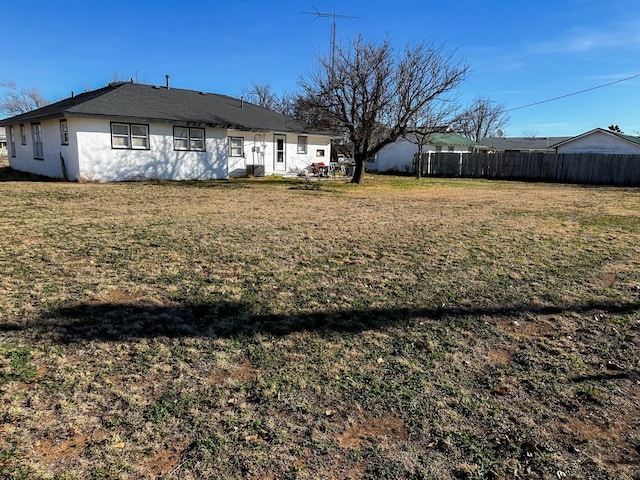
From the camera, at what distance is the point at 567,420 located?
266 centimetres

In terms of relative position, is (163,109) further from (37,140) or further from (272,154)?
(272,154)

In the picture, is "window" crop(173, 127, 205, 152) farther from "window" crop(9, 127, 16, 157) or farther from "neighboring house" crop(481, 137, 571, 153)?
"neighboring house" crop(481, 137, 571, 153)

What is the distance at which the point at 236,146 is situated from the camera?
71.8ft

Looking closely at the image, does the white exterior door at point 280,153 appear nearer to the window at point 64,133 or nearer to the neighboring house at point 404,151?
the window at point 64,133

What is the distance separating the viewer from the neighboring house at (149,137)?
16.4 m

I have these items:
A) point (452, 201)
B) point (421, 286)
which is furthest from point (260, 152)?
point (421, 286)

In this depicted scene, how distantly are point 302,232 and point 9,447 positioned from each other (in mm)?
5796

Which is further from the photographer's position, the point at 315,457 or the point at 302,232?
the point at 302,232

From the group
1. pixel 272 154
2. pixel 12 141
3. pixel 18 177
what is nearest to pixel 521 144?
pixel 272 154

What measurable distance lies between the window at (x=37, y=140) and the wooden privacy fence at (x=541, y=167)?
22.7 metres

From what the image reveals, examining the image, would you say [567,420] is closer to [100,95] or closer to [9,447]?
[9,447]

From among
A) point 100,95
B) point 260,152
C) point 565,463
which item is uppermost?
point 100,95

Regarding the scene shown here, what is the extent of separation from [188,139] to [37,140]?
21.4 feet

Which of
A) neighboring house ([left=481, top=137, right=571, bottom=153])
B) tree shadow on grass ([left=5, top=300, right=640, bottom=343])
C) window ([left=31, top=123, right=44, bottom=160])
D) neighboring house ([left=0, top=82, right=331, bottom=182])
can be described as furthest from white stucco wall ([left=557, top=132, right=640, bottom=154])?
window ([left=31, top=123, right=44, bottom=160])
